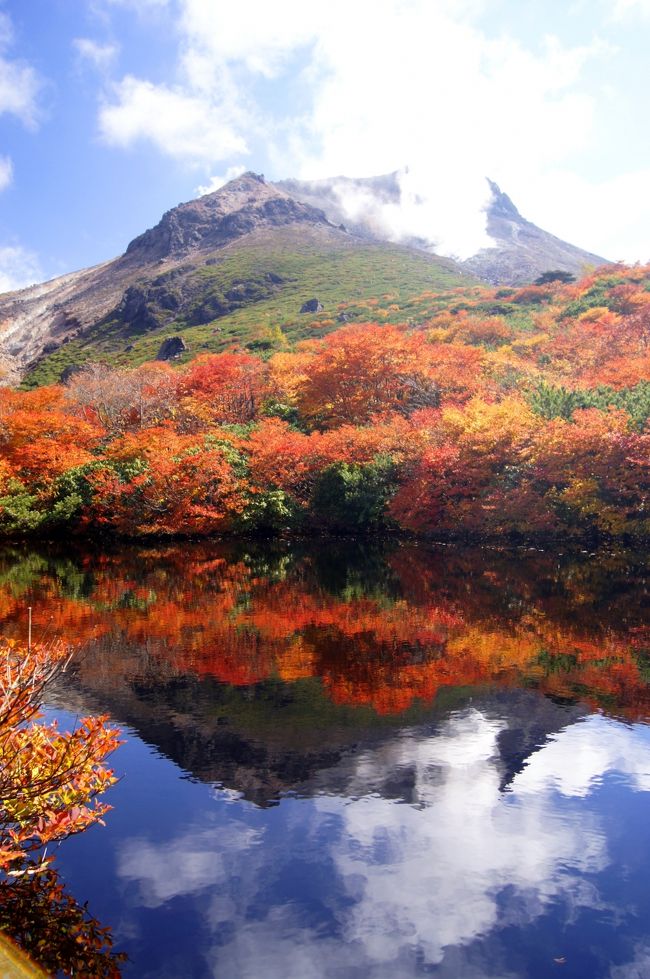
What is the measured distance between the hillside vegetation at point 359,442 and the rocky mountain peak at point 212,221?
10686cm

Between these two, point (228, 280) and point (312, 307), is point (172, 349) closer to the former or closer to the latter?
point (312, 307)

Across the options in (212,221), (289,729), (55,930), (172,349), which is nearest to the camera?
(55,930)

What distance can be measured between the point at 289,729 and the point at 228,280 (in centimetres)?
10887

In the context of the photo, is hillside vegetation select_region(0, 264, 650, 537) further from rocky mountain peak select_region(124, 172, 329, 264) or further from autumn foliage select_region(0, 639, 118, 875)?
rocky mountain peak select_region(124, 172, 329, 264)

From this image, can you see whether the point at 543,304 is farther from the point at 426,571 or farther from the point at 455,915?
the point at 455,915

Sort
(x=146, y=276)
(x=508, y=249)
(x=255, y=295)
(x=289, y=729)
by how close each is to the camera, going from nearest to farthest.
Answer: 1. (x=289, y=729)
2. (x=255, y=295)
3. (x=146, y=276)
4. (x=508, y=249)

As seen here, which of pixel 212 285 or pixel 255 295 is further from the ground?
pixel 212 285

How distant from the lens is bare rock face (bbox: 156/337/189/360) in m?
79.4

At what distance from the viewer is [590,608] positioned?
1834cm

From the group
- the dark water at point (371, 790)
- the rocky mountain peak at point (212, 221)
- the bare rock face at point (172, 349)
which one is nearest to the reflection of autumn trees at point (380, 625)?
the dark water at point (371, 790)

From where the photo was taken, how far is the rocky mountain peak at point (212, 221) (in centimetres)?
14725

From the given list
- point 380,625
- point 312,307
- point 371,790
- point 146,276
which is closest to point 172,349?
point 312,307

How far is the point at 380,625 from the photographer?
16953mm

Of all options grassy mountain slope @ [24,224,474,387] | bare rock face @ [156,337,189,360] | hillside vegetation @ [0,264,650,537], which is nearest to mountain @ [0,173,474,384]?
grassy mountain slope @ [24,224,474,387]
